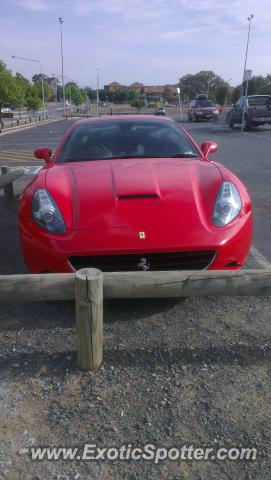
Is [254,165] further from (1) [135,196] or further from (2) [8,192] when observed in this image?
(1) [135,196]

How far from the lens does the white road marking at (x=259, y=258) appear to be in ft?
14.2

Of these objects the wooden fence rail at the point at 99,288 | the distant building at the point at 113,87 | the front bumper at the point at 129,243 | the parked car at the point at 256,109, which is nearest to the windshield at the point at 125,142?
the front bumper at the point at 129,243

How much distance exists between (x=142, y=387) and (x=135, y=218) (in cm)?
120

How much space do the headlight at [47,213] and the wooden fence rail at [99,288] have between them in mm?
759

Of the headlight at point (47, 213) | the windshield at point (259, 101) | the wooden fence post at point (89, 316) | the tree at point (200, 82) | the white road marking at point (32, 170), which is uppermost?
the tree at point (200, 82)

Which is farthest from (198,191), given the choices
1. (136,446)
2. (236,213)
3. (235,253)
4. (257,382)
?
(136,446)

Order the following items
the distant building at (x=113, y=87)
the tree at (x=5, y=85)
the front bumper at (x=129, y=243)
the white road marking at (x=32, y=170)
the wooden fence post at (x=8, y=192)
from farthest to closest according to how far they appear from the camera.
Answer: the distant building at (x=113, y=87) → the tree at (x=5, y=85) → the white road marking at (x=32, y=170) → the wooden fence post at (x=8, y=192) → the front bumper at (x=129, y=243)

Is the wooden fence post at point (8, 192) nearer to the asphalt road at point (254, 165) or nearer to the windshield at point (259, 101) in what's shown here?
the asphalt road at point (254, 165)

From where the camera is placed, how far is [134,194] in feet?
11.2

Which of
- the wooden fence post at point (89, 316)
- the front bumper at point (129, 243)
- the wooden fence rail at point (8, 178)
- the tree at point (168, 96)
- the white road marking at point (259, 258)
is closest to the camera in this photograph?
the wooden fence post at point (89, 316)

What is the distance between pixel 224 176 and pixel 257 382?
178 cm

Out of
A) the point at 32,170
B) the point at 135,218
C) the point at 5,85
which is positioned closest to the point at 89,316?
the point at 135,218

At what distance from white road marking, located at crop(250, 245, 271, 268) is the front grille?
1.34 meters

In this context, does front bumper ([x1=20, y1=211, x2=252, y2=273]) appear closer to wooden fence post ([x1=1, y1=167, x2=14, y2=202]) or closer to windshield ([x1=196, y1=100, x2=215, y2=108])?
wooden fence post ([x1=1, y1=167, x2=14, y2=202])
